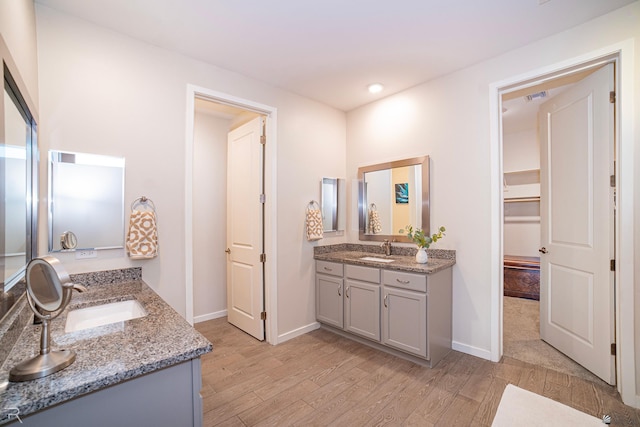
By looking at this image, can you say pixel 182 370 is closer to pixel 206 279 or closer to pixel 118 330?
pixel 118 330

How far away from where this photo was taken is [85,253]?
6.33 ft

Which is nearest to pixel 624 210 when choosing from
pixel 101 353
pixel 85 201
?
pixel 101 353

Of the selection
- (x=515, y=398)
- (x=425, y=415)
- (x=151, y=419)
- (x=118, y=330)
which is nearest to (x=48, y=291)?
(x=118, y=330)

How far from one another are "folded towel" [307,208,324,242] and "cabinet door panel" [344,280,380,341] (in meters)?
0.61

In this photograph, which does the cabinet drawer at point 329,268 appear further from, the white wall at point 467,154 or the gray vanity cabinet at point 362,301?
the white wall at point 467,154

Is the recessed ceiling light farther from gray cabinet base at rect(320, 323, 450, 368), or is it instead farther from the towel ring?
gray cabinet base at rect(320, 323, 450, 368)

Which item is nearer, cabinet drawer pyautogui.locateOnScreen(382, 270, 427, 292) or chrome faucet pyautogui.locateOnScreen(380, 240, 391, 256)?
cabinet drawer pyautogui.locateOnScreen(382, 270, 427, 292)

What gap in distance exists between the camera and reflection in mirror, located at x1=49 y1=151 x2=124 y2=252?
1.82 meters

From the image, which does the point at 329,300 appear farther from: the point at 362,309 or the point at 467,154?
the point at 467,154

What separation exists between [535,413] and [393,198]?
211 centimetres

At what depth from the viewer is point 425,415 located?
1866 mm

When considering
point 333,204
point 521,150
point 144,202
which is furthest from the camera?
point 521,150

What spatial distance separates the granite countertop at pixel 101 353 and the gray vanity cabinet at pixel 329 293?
75.2 inches

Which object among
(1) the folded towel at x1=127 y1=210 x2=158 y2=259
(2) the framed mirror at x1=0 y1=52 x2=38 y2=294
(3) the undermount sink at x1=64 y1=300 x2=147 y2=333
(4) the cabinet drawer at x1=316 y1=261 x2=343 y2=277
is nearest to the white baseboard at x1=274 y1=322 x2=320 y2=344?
(4) the cabinet drawer at x1=316 y1=261 x2=343 y2=277
